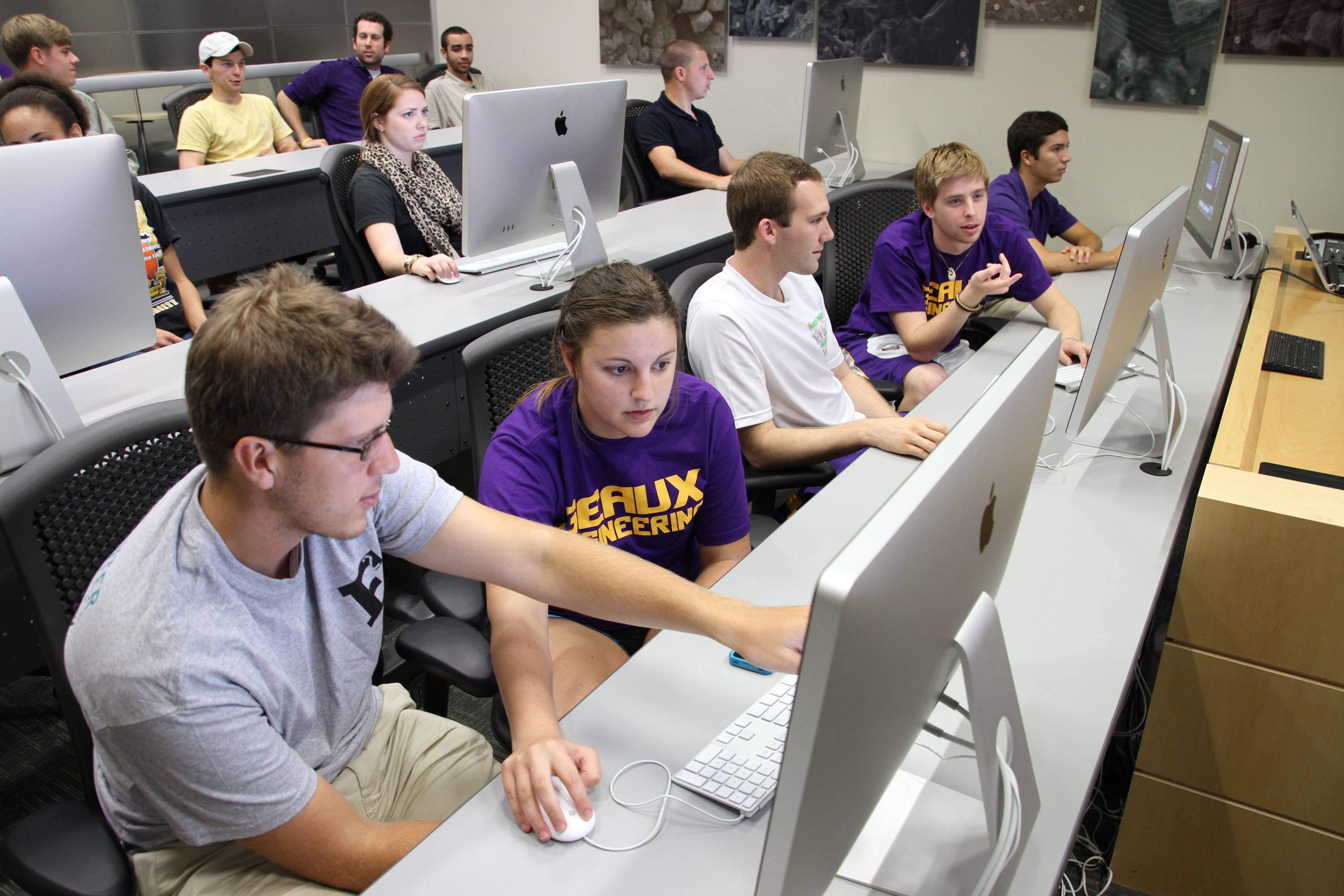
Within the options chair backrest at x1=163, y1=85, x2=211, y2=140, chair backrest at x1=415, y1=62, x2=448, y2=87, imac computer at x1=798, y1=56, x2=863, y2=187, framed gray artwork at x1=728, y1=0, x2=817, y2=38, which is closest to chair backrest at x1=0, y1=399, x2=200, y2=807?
imac computer at x1=798, y1=56, x2=863, y2=187

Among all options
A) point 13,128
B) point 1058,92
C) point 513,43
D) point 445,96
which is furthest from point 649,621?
point 513,43

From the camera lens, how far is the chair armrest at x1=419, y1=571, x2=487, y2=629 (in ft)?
4.29

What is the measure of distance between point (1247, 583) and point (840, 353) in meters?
0.94

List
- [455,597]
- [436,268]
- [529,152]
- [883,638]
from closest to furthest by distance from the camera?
[883,638], [455,597], [529,152], [436,268]

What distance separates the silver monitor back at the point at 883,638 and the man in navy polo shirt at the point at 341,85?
477 cm

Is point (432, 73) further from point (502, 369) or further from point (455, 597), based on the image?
point (455, 597)

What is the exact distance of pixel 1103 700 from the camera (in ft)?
3.74

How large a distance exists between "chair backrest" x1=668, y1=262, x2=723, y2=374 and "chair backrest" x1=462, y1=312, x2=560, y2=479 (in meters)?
0.30

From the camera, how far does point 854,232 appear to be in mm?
2773

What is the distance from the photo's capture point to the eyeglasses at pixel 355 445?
0.85 m

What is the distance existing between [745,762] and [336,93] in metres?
4.84

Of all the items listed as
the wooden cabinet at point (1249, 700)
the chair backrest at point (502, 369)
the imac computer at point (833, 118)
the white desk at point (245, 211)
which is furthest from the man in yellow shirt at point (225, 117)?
the wooden cabinet at point (1249, 700)

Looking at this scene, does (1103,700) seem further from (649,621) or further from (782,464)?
(782,464)

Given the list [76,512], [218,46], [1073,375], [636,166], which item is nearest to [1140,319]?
[1073,375]
